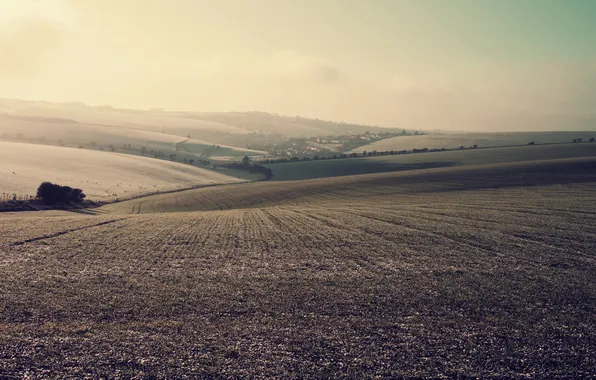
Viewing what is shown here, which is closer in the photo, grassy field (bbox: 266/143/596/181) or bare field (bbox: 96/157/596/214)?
bare field (bbox: 96/157/596/214)

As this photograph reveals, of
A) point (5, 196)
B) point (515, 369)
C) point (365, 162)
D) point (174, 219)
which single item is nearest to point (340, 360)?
point (515, 369)

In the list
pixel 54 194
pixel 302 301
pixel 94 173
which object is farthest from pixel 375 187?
pixel 94 173

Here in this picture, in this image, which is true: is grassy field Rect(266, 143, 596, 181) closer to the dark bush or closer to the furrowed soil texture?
the dark bush

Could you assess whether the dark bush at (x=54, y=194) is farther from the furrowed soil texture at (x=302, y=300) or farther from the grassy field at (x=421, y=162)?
the grassy field at (x=421, y=162)

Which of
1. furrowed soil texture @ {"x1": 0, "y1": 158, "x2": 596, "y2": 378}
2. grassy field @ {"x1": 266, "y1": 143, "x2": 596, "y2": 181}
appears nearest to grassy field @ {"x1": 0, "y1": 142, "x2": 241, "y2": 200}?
grassy field @ {"x1": 266, "y1": 143, "x2": 596, "y2": 181}

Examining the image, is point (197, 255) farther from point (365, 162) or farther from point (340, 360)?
point (365, 162)

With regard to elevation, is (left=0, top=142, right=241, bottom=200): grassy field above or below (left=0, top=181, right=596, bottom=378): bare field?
above
